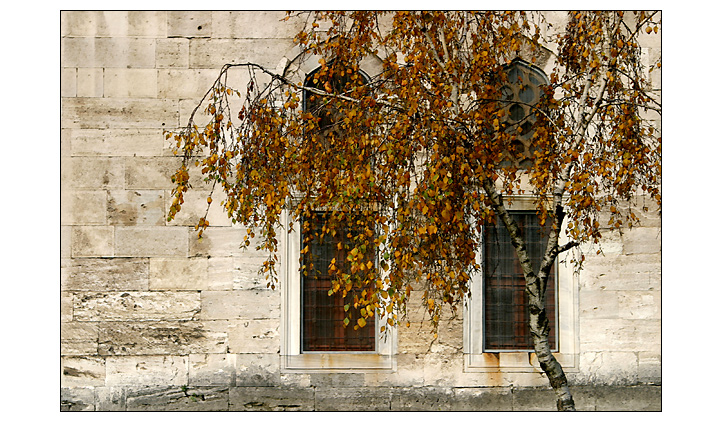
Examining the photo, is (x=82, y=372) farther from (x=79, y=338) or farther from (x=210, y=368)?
(x=210, y=368)

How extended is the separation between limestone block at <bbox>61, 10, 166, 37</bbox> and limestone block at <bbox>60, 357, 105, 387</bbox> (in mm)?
2565

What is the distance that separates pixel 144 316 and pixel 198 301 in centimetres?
43

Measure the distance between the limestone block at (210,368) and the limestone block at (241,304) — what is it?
315 mm

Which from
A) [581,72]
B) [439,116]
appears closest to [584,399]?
[581,72]

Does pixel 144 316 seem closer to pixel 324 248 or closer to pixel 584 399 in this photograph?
pixel 324 248

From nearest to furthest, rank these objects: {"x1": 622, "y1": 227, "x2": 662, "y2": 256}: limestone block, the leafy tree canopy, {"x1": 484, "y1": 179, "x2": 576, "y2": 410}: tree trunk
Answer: the leafy tree canopy
{"x1": 484, "y1": 179, "x2": 576, "y2": 410}: tree trunk
{"x1": 622, "y1": 227, "x2": 662, "y2": 256}: limestone block

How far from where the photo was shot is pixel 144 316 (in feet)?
17.0

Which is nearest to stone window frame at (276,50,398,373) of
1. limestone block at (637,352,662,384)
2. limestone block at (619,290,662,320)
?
limestone block at (619,290,662,320)

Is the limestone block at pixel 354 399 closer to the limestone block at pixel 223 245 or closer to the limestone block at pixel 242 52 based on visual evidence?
the limestone block at pixel 223 245

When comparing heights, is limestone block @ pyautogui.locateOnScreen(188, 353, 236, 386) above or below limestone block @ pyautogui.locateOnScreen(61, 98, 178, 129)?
below

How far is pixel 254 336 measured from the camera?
17.2ft

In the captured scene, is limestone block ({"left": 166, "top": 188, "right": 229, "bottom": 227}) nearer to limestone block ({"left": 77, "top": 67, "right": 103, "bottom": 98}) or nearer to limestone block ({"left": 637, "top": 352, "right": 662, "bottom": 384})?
limestone block ({"left": 77, "top": 67, "right": 103, "bottom": 98})

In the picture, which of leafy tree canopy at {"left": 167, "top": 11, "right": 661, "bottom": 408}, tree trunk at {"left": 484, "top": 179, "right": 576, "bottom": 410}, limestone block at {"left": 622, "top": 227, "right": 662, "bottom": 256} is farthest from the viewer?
limestone block at {"left": 622, "top": 227, "right": 662, "bottom": 256}

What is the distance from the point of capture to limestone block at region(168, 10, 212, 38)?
5.25 meters
